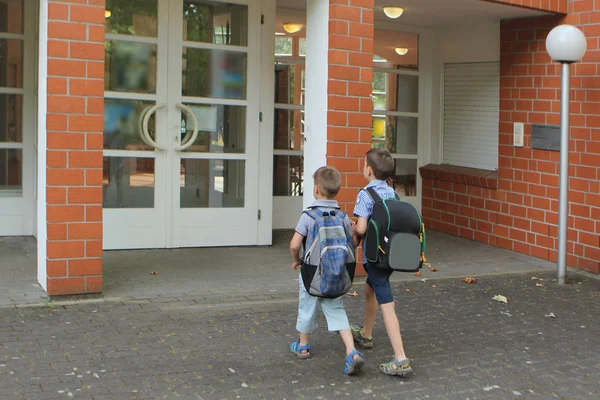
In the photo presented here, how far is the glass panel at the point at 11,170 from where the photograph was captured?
961 centimetres

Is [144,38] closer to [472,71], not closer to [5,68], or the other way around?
[5,68]

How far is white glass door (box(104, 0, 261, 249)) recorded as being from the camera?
354 inches

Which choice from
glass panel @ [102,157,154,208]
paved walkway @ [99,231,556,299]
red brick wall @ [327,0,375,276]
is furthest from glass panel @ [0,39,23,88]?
red brick wall @ [327,0,375,276]

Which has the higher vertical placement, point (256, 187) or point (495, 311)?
point (256, 187)

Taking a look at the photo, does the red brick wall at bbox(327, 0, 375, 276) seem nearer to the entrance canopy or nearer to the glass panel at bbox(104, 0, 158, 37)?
the entrance canopy

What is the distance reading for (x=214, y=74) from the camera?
370 inches

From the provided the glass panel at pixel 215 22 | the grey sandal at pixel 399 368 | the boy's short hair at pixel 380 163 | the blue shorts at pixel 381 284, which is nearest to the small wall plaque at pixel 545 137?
the glass panel at pixel 215 22

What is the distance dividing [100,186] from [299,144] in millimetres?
4169

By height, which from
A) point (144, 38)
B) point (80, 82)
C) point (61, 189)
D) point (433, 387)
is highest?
point (144, 38)

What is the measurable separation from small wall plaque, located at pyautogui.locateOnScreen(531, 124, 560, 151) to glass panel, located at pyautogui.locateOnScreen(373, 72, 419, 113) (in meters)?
2.26

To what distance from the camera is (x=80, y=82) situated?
22.4ft

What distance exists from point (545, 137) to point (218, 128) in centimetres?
348

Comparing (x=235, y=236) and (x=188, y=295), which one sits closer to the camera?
(x=188, y=295)

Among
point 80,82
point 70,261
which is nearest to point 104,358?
point 70,261
